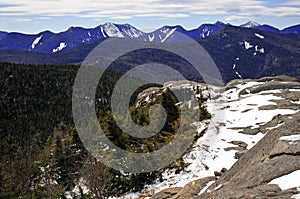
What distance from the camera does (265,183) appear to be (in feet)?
38.1

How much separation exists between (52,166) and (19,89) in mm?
103249

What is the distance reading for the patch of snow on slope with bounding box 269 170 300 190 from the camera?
1069cm

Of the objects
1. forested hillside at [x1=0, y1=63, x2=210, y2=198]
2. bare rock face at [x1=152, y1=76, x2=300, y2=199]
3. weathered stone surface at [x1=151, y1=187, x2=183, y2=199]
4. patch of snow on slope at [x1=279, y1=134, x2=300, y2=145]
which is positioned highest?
patch of snow on slope at [x1=279, y1=134, x2=300, y2=145]

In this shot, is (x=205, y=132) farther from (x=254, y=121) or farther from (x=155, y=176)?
(x=155, y=176)

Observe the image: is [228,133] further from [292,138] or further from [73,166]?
[292,138]

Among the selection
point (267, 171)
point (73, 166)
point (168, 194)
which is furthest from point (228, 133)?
point (267, 171)

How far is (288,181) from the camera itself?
36.3 ft

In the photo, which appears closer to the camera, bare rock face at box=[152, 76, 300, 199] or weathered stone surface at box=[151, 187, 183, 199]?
bare rock face at box=[152, 76, 300, 199]

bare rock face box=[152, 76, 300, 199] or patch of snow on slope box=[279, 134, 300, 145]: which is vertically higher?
patch of snow on slope box=[279, 134, 300, 145]

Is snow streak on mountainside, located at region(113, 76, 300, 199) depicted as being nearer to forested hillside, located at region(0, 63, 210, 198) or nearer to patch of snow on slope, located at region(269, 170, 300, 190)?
forested hillside, located at region(0, 63, 210, 198)

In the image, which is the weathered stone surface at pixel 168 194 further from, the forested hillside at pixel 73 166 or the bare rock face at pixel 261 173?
the forested hillside at pixel 73 166

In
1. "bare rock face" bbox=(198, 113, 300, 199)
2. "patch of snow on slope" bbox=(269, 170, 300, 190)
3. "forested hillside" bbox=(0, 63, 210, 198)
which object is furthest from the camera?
"forested hillside" bbox=(0, 63, 210, 198)

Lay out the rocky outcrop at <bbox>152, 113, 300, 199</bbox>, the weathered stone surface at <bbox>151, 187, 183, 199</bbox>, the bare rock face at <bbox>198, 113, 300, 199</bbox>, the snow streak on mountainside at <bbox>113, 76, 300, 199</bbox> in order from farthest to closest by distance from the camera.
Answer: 1. the snow streak on mountainside at <bbox>113, 76, 300, 199</bbox>
2. the weathered stone surface at <bbox>151, 187, 183, 199</bbox>
3. the rocky outcrop at <bbox>152, 113, 300, 199</bbox>
4. the bare rock face at <bbox>198, 113, 300, 199</bbox>

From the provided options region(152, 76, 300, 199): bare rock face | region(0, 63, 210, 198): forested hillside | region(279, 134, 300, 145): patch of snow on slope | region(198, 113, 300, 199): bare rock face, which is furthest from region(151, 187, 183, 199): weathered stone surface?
region(279, 134, 300, 145): patch of snow on slope
